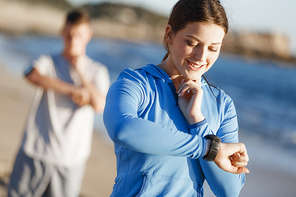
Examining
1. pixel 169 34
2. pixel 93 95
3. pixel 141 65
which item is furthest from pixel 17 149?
pixel 141 65

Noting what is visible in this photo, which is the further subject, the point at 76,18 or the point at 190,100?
the point at 76,18

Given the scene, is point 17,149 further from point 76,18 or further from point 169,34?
point 169,34

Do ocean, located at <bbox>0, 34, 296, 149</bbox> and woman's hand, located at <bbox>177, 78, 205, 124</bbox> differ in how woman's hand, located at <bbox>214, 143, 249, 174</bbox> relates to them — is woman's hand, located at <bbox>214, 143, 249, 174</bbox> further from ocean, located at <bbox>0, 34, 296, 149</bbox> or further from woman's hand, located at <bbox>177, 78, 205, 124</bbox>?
ocean, located at <bbox>0, 34, 296, 149</bbox>

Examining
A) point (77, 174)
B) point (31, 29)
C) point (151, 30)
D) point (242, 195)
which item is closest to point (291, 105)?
point (242, 195)

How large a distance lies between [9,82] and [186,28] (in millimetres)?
9357

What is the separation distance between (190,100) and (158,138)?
302 mm

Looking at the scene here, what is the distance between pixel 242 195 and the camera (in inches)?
175

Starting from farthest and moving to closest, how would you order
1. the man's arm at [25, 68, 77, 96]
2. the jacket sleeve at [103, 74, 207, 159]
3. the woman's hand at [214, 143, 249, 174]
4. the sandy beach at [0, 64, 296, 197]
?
1. the sandy beach at [0, 64, 296, 197]
2. the man's arm at [25, 68, 77, 96]
3. the woman's hand at [214, 143, 249, 174]
4. the jacket sleeve at [103, 74, 207, 159]

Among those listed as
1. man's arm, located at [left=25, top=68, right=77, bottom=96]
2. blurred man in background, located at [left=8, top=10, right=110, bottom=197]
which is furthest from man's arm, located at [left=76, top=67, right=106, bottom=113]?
man's arm, located at [left=25, top=68, right=77, bottom=96]

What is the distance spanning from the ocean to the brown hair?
8.20 ft

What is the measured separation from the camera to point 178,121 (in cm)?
132

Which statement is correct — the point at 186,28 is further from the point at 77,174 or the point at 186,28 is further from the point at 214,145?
the point at 77,174

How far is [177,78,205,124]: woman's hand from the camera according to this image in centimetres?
130

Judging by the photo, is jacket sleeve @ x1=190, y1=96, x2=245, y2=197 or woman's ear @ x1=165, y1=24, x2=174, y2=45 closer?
jacket sleeve @ x1=190, y1=96, x2=245, y2=197
